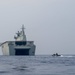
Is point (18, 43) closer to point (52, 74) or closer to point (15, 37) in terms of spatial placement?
point (15, 37)

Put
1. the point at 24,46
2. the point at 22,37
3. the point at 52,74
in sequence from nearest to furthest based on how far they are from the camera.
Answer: the point at 52,74, the point at 24,46, the point at 22,37

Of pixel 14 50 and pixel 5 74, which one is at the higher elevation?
pixel 5 74

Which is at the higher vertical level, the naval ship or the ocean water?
the ocean water

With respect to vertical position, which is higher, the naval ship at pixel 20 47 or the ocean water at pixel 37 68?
the ocean water at pixel 37 68

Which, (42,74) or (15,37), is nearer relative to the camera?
(42,74)

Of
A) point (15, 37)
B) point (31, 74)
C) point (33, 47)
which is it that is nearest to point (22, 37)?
point (15, 37)

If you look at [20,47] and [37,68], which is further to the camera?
[20,47]

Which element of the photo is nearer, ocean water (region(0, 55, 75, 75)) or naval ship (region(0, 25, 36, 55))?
ocean water (region(0, 55, 75, 75))

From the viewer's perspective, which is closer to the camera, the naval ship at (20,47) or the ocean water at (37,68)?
the ocean water at (37,68)

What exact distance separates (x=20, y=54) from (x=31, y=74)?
326 ft

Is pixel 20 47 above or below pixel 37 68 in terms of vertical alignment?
below

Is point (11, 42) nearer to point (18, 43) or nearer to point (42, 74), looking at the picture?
point (18, 43)

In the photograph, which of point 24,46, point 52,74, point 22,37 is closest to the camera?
point 52,74

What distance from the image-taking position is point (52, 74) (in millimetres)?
39656
